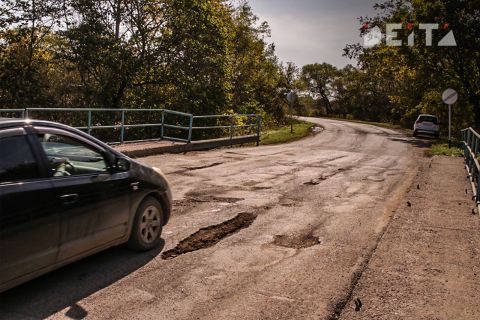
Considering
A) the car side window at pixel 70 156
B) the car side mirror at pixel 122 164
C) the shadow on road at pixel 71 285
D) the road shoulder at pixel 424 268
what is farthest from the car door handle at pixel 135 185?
the road shoulder at pixel 424 268

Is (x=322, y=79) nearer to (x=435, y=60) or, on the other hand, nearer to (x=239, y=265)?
(x=435, y=60)

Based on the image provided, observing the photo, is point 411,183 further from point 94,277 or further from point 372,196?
point 94,277

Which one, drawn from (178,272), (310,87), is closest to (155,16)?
(178,272)

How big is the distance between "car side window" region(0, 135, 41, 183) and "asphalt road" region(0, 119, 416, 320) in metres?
1.09

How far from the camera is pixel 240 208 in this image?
738 centimetres

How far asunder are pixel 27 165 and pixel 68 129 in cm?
78

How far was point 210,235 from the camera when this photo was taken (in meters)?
5.89

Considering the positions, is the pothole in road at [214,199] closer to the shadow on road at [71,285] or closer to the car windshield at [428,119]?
the shadow on road at [71,285]

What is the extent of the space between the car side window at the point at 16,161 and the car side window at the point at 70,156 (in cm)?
19

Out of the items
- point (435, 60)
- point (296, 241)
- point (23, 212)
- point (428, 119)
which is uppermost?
point (435, 60)

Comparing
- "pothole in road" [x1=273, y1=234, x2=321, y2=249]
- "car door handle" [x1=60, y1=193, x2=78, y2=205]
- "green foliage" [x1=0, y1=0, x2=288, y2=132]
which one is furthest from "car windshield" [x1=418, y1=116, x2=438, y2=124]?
"car door handle" [x1=60, y1=193, x2=78, y2=205]

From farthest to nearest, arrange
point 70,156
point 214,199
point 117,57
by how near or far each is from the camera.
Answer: point 117,57 < point 214,199 < point 70,156

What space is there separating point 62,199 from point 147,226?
1401 millimetres

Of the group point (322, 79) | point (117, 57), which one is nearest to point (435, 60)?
point (117, 57)
